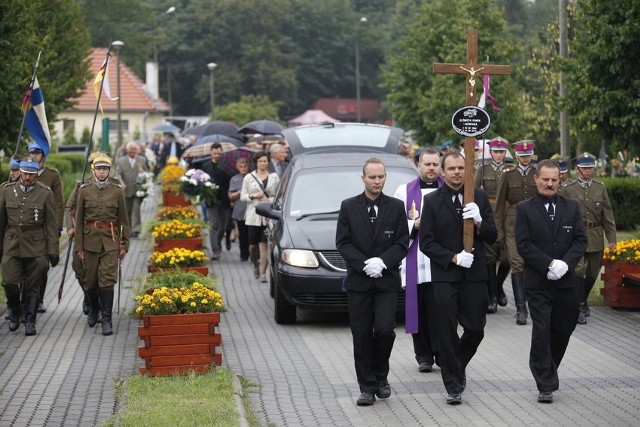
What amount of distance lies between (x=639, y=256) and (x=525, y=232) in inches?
234

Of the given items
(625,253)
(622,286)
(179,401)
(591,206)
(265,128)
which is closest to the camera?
(179,401)

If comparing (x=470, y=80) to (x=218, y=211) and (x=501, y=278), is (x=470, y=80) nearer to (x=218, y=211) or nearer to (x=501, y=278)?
(x=501, y=278)

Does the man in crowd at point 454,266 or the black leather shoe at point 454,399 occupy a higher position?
the man in crowd at point 454,266

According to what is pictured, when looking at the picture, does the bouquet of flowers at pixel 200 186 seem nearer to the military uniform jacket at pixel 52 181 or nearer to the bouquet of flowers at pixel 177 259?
the bouquet of flowers at pixel 177 259

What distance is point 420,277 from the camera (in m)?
10.7

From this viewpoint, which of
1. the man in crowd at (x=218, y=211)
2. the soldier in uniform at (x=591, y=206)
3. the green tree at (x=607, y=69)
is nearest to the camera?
the soldier in uniform at (x=591, y=206)

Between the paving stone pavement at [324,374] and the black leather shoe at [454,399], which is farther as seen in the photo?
the black leather shoe at [454,399]

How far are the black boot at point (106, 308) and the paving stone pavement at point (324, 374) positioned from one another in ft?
0.39

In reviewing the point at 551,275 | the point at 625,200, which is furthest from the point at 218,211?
the point at 551,275

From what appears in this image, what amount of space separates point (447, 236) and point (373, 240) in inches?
23.0

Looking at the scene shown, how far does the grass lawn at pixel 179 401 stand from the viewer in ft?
30.1

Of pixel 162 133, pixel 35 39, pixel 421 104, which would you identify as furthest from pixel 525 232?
pixel 162 133

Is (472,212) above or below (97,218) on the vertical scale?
above

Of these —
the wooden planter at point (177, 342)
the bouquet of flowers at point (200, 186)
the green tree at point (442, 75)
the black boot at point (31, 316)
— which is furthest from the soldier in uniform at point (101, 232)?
the green tree at point (442, 75)
